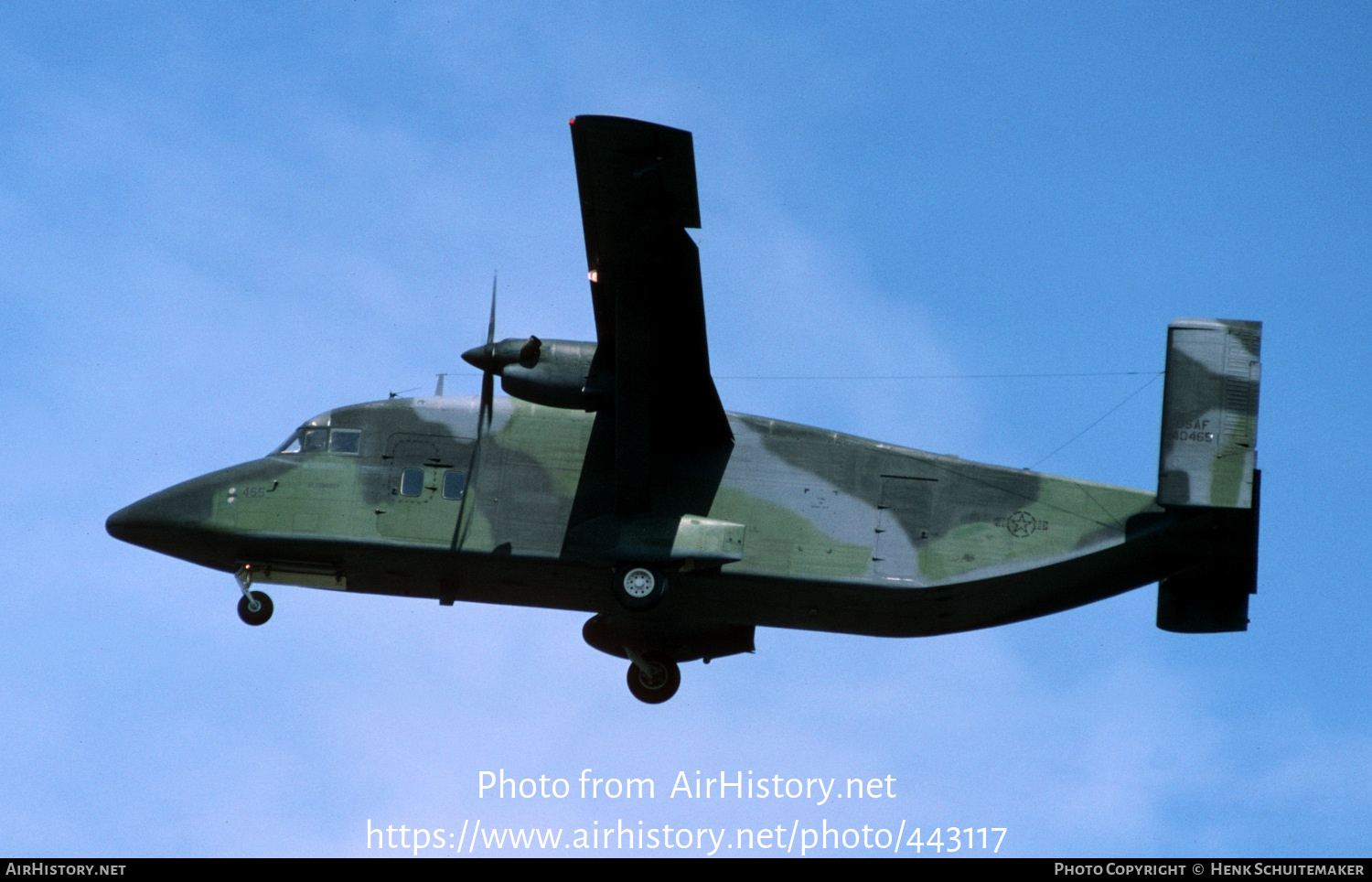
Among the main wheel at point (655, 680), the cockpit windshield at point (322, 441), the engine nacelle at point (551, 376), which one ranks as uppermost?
the engine nacelle at point (551, 376)

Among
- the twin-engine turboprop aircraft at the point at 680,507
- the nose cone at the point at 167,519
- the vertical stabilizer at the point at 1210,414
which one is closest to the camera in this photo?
the vertical stabilizer at the point at 1210,414

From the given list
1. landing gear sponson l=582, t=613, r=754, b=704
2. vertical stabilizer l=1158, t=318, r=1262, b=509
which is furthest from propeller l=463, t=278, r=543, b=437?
vertical stabilizer l=1158, t=318, r=1262, b=509

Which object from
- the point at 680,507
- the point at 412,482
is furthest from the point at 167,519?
the point at 680,507

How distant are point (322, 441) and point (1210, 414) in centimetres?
1019

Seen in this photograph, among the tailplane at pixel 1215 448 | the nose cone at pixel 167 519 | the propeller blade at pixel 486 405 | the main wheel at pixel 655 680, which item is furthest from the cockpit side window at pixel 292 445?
the tailplane at pixel 1215 448

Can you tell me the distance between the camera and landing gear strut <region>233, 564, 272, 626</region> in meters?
20.0

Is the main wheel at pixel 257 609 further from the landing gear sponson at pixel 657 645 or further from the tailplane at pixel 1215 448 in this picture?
the tailplane at pixel 1215 448

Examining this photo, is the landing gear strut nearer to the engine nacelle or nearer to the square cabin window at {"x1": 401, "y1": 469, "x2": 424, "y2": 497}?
the square cabin window at {"x1": 401, "y1": 469, "x2": 424, "y2": 497}

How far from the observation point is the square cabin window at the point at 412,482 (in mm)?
19625

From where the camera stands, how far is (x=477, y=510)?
19.5 metres

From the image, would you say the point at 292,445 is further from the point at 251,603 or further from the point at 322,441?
the point at 251,603

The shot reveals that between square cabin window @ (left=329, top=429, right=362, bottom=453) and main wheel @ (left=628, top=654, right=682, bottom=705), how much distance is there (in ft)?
14.6

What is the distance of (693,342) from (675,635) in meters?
3.93

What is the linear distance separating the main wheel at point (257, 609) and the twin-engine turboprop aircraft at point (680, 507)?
26mm
